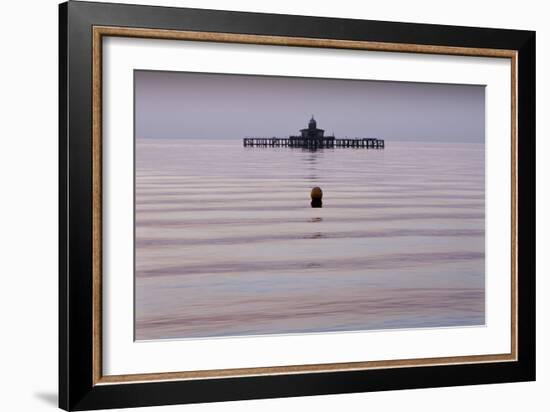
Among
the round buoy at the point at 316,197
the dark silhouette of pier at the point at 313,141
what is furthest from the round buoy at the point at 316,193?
the dark silhouette of pier at the point at 313,141

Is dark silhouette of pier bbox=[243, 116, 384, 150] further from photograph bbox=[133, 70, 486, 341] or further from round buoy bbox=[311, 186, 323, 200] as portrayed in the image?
round buoy bbox=[311, 186, 323, 200]

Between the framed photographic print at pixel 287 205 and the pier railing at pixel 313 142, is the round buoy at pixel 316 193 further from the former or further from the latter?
the pier railing at pixel 313 142

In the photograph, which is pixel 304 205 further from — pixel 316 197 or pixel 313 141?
pixel 313 141

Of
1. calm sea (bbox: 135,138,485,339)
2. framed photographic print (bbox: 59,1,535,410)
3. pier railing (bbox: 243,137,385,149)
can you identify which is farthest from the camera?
pier railing (bbox: 243,137,385,149)

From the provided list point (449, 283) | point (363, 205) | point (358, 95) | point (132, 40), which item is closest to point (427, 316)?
point (449, 283)

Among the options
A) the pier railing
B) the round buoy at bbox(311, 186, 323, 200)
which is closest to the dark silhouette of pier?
the pier railing

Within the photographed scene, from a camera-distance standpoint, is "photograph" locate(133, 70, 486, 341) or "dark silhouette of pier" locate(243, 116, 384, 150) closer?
"photograph" locate(133, 70, 486, 341)

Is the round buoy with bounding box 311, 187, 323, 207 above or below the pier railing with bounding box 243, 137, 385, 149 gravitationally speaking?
below

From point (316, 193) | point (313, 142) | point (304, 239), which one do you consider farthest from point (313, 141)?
point (304, 239)

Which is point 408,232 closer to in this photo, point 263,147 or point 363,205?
point 363,205
